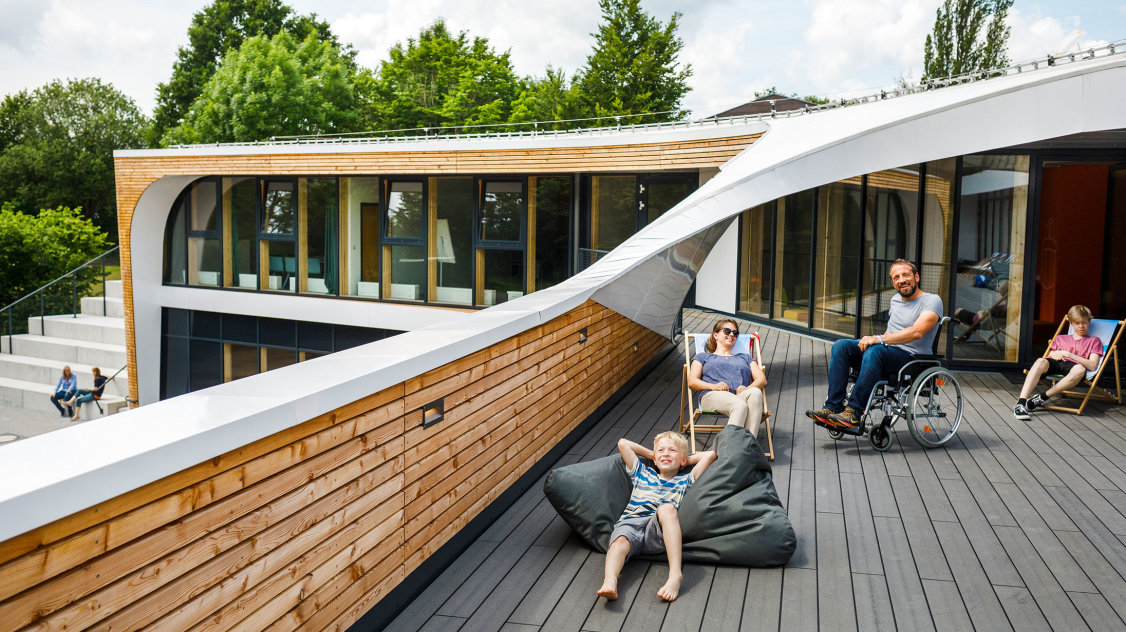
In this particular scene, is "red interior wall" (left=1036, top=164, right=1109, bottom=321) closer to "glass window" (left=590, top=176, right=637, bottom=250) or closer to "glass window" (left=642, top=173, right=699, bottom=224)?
"glass window" (left=642, top=173, right=699, bottom=224)

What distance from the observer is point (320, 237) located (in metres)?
19.1

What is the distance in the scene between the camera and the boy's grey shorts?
4.13 meters

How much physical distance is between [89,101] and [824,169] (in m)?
67.1

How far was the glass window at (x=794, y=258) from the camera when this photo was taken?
12.7 meters

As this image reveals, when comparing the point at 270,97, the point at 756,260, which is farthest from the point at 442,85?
the point at 756,260

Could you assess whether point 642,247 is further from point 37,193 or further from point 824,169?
point 37,193

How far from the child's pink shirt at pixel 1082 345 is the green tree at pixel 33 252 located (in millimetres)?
34882

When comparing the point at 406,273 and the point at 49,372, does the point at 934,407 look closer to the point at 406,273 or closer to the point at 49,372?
the point at 406,273

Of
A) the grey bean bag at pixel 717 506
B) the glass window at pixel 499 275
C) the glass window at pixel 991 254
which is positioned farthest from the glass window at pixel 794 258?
the grey bean bag at pixel 717 506

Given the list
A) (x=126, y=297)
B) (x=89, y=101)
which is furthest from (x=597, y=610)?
(x=89, y=101)

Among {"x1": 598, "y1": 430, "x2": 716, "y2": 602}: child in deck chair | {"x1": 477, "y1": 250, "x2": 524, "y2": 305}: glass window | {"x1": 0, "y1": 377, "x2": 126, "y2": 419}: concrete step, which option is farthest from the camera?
{"x1": 0, "y1": 377, "x2": 126, "y2": 419}: concrete step

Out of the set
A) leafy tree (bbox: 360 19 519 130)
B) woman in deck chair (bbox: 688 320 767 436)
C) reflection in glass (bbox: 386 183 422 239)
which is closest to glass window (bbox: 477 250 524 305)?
reflection in glass (bbox: 386 183 422 239)

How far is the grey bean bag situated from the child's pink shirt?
456 centimetres

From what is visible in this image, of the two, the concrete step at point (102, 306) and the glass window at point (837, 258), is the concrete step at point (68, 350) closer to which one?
the concrete step at point (102, 306)
